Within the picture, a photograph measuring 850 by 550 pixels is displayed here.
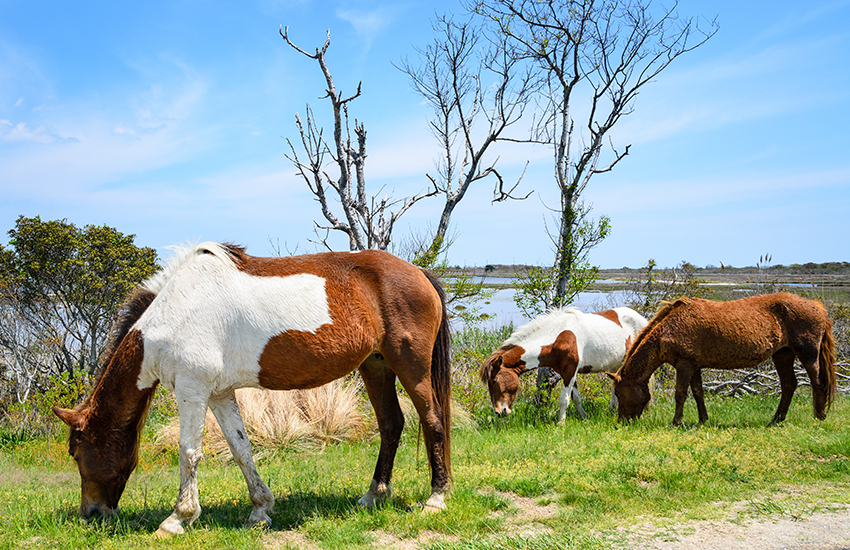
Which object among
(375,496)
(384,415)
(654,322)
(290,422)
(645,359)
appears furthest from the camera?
(654,322)

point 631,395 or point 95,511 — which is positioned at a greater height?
point 631,395

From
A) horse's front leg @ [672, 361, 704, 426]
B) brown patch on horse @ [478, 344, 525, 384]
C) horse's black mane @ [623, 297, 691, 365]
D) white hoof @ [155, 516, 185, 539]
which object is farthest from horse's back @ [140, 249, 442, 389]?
horse's front leg @ [672, 361, 704, 426]

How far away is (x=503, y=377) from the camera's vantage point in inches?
331

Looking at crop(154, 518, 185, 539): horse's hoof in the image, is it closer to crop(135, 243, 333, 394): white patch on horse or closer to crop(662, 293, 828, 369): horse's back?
crop(135, 243, 333, 394): white patch on horse

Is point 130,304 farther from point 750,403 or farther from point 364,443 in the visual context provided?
point 750,403

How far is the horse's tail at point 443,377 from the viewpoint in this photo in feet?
15.6

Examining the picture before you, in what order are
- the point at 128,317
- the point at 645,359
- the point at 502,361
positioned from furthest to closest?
the point at 502,361 < the point at 645,359 < the point at 128,317

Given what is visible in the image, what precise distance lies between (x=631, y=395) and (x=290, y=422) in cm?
498

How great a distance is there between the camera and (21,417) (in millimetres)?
9000

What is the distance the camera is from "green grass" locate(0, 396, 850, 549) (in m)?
4.14

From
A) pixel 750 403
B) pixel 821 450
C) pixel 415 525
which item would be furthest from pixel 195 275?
pixel 750 403

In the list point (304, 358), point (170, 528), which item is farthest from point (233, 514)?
point (304, 358)

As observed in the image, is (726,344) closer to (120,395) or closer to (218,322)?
(218,322)

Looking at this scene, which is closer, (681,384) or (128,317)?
(128,317)
